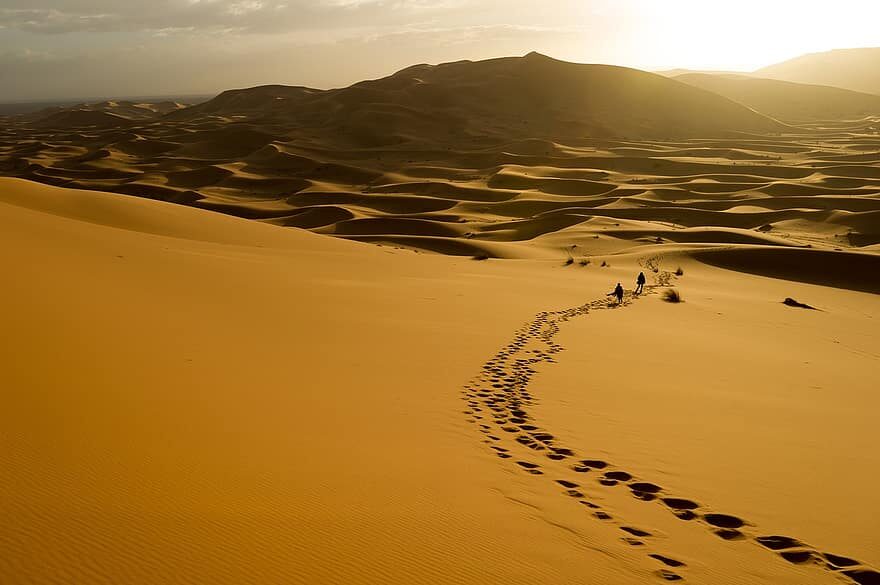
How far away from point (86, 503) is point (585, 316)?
12.2 meters

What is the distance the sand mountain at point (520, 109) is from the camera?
285 ft

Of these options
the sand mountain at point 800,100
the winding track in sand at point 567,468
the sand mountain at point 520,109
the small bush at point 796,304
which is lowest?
the small bush at point 796,304

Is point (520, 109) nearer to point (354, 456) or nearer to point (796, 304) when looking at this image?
point (796, 304)

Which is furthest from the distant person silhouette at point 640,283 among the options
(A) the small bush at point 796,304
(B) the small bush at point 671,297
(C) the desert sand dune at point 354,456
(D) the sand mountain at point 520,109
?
(D) the sand mountain at point 520,109

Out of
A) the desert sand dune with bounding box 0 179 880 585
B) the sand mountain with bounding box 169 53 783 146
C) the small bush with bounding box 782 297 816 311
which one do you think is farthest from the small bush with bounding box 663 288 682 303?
the sand mountain with bounding box 169 53 783 146

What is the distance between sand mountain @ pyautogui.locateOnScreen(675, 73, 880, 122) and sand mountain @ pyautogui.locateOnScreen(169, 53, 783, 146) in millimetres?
26739

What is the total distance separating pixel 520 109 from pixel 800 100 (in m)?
65.7

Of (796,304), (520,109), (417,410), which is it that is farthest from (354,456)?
(520,109)

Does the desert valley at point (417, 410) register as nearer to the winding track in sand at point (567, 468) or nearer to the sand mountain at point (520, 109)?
the winding track in sand at point (567, 468)

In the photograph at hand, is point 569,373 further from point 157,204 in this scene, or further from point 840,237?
point 840,237

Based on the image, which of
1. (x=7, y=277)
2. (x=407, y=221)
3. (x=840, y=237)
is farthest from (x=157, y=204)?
(x=840, y=237)

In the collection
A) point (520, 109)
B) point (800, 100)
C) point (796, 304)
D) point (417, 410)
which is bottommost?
point (796, 304)

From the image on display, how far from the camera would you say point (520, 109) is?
321 feet

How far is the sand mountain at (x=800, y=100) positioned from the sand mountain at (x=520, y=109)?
2674 centimetres
